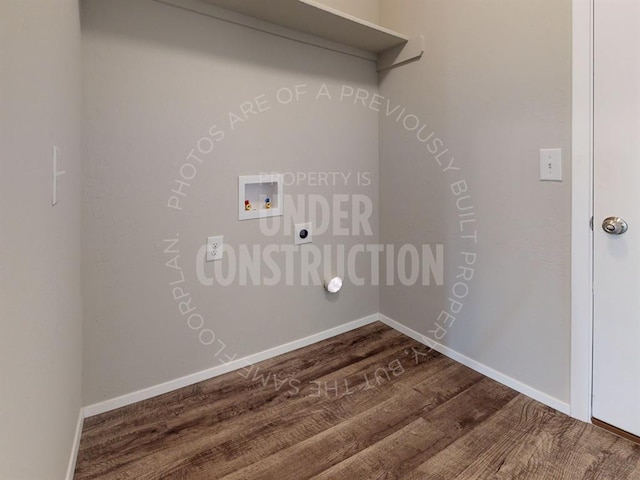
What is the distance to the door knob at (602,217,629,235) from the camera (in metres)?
1.38

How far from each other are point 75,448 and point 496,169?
2200mm

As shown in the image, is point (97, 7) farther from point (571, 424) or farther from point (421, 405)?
point (571, 424)

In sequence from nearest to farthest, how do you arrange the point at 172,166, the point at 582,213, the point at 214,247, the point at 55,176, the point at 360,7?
the point at 55,176 → the point at 582,213 → the point at 172,166 → the point at 214,247 → the point at 360,7

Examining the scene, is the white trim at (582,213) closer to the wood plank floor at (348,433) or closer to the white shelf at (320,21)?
the wood plank floor at (348,433)

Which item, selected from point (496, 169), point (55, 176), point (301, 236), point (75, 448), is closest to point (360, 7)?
point (496, 169)

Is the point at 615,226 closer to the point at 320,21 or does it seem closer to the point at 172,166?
the point at 320,21

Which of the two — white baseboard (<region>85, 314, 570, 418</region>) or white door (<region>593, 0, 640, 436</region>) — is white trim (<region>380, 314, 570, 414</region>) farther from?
white door (<region>593, 0, 640, 436</region>)

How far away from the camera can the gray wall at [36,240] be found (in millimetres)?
654

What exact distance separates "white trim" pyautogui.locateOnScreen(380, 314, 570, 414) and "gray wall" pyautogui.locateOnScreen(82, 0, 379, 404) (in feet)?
2.47

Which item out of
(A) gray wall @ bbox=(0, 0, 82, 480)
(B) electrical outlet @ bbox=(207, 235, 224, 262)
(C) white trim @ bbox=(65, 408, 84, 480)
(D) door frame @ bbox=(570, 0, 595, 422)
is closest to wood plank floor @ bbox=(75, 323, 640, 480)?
(C) white trim @ bbox=(65, 408, 84, 480)

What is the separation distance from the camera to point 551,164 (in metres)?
1.54

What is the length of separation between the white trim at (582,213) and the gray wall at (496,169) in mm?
33

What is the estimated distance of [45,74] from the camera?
910 mm

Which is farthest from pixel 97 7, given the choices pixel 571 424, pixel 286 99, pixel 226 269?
pixel 571 424
